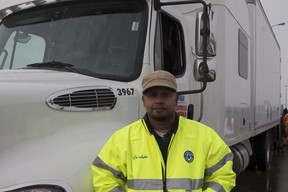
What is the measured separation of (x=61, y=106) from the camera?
9.59ft

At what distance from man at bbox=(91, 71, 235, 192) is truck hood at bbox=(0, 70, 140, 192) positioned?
0.64 feet

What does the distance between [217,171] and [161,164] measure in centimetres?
35

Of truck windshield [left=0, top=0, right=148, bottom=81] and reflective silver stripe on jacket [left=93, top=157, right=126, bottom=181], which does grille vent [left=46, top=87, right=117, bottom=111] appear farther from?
reflective silver stripe on jacket [left=93, top=157, right=126, bottom=181]

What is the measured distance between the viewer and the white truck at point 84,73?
8.48 ft

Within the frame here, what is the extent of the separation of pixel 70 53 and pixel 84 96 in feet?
1.88

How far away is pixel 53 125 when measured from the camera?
2834mm

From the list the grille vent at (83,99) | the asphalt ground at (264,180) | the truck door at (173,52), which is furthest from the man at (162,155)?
the asphalt ground at (264,180)

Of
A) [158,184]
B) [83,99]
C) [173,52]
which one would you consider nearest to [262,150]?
[173,52]

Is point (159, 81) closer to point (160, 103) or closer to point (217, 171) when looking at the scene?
point (160, 103)

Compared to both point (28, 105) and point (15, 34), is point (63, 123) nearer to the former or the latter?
point (28, 105)

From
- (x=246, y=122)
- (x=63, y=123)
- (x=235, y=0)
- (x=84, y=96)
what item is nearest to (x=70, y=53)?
(x=84, y=96)

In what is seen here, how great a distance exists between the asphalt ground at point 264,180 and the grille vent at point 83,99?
5.33 metres

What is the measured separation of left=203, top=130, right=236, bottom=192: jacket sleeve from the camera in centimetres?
262

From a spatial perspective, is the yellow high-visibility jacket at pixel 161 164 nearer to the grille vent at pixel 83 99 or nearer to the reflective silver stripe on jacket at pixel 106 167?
the reflective silver stripe on jacket at pixel 106 167
